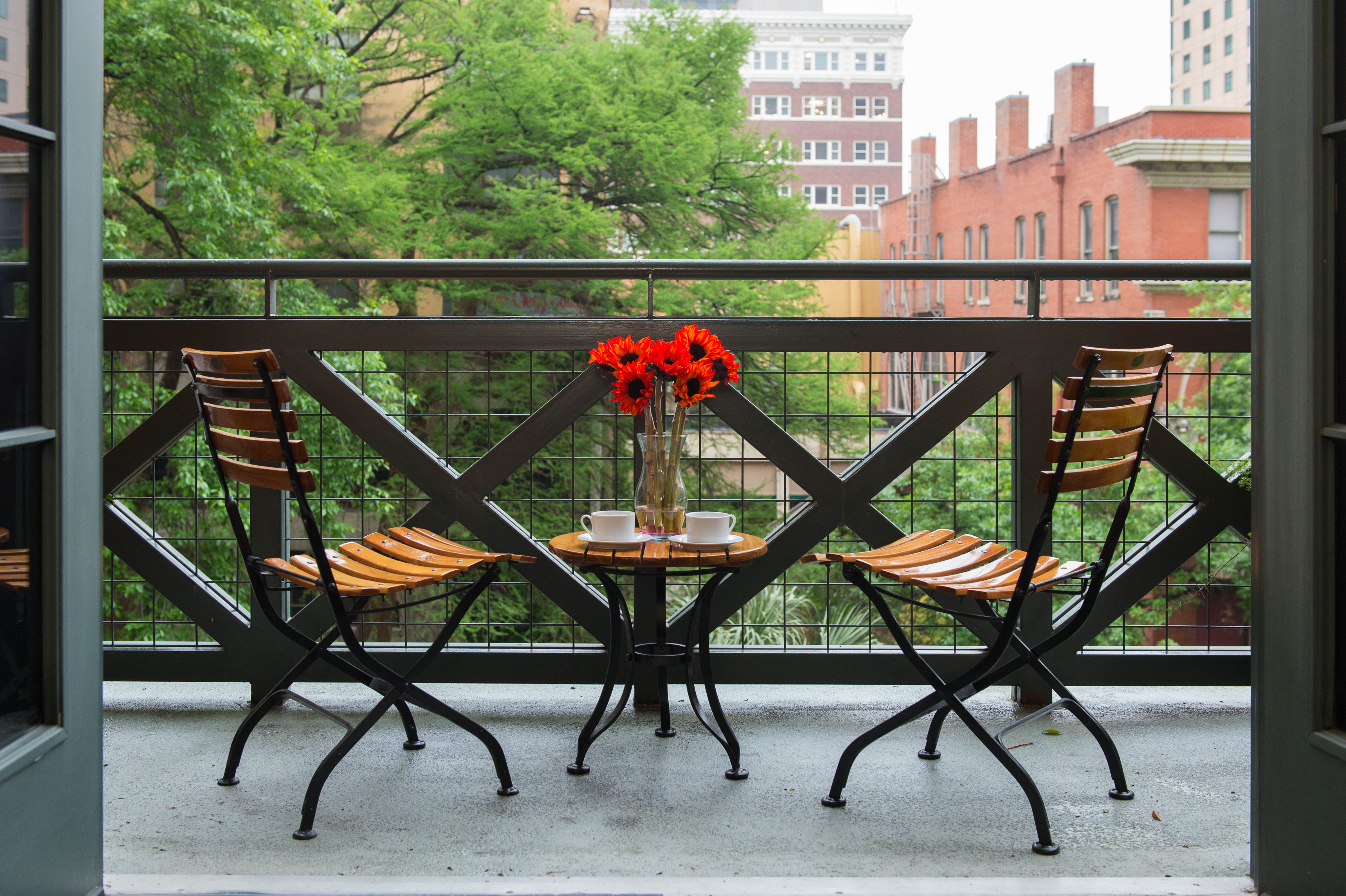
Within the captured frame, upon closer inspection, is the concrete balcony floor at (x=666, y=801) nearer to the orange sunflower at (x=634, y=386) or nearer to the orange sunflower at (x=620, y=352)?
the orange sunflower at (x=634, y=386)

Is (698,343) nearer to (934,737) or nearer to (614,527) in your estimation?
(614,527)

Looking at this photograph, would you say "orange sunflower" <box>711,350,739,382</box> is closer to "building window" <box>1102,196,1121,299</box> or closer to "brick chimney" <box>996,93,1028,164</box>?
"building window" <box>1102,196,1121,299</box>

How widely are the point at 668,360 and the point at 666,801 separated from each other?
102 cm

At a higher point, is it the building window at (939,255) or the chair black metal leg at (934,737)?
the building window at (939,255)

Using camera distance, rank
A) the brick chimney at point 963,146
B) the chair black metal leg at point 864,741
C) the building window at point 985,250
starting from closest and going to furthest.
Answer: the chair black metal leg at point 864,741, the building window at point 985,250, the brick chimney at point 963,146

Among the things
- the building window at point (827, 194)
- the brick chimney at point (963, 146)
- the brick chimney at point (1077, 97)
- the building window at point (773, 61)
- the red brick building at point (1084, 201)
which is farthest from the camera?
the building window at point (773, 61)

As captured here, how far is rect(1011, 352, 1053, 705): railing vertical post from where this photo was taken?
2.82 m

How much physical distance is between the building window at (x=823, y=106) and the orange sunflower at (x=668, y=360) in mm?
57119

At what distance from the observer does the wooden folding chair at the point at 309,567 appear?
2.09 meters

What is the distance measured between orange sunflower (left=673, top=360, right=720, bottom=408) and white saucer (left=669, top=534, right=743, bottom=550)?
13.0 inches

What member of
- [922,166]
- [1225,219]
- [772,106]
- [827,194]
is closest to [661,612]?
[1225,219]

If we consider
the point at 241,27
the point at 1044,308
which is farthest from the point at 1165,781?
the point at 1044,308

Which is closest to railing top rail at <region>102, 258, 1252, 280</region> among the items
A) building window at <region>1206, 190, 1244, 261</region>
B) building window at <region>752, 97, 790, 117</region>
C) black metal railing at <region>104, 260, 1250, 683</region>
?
black metal railing at <region>104, 260, 1250, 683</region>

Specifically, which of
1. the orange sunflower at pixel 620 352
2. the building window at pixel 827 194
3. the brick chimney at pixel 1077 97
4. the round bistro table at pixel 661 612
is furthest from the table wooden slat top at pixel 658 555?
the building window at pixel 827 194
